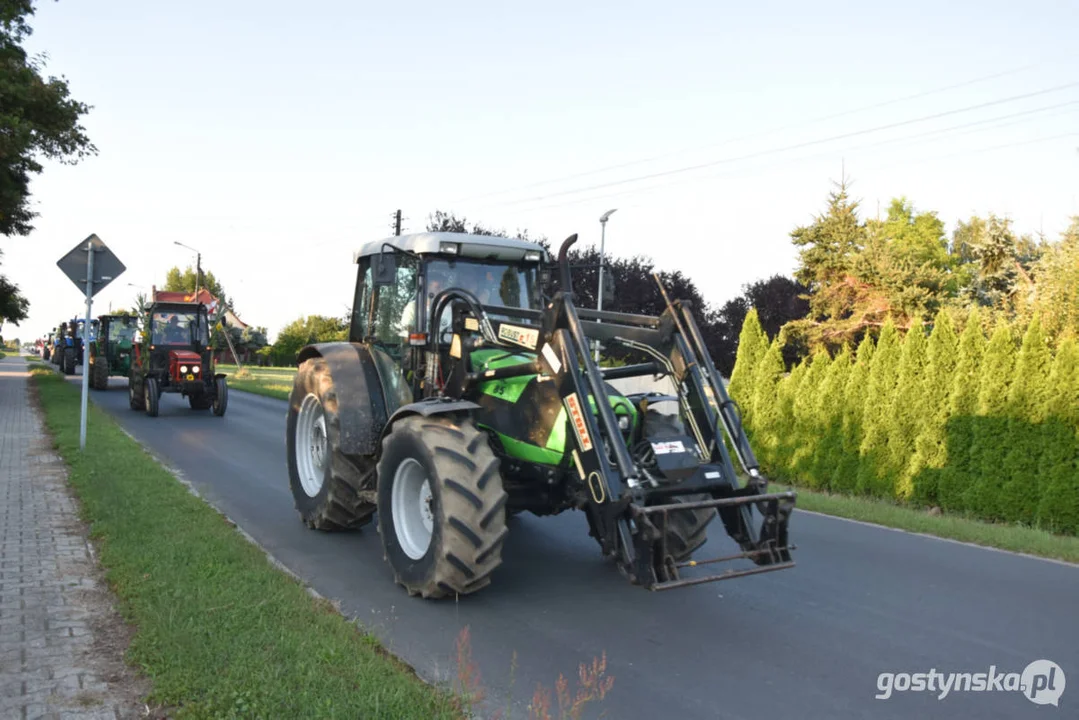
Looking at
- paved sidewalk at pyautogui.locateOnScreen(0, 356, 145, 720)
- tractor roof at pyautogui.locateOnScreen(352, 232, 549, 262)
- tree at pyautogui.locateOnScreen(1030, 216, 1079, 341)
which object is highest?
tree at pyautogui.locateOnScreen(1030, 216, 1079, 341)

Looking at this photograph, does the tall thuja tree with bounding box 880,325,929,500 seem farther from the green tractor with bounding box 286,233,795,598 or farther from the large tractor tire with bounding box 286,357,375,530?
the large tractor tire with bounding box 286,357,375,530

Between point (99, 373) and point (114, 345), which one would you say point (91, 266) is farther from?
point (99, 373)

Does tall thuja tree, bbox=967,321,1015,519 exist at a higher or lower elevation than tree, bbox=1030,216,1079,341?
lower

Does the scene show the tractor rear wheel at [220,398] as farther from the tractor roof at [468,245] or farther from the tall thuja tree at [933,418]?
the tall thuja tree at [933,418]

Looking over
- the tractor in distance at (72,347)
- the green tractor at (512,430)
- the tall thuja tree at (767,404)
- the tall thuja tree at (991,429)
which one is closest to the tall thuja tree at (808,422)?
the tall thuja tree at (767,404)

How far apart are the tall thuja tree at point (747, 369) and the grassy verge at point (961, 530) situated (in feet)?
15.5

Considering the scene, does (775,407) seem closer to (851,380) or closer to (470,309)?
(851,380)

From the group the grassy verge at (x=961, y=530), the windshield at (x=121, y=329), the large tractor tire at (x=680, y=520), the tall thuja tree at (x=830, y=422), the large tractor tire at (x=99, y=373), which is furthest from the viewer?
the large tractor tire at (x=99, y=373)

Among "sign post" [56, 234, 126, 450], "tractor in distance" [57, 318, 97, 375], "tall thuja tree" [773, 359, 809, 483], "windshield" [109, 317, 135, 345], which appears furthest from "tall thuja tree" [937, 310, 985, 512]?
"tractor in distance" [57, 318, 97, 375]

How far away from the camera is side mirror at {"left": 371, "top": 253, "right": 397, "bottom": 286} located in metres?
6.30

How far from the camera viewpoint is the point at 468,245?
6926 millimetres

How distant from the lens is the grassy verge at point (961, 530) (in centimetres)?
780

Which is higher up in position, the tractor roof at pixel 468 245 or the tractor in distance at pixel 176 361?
the tractor roof at pixel 468 245

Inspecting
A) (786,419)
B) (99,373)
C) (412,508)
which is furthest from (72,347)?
(412,508)
